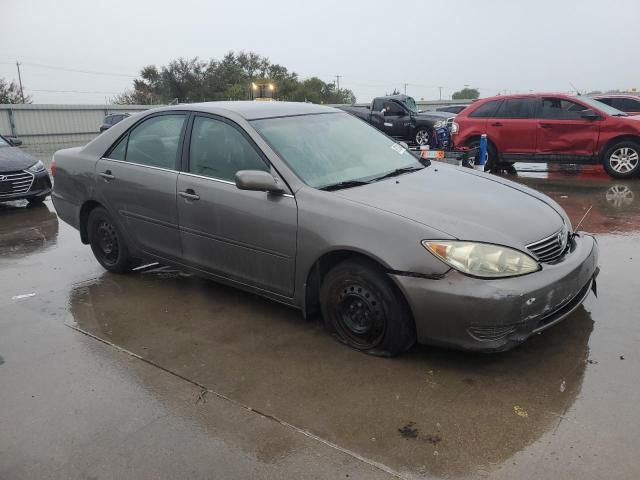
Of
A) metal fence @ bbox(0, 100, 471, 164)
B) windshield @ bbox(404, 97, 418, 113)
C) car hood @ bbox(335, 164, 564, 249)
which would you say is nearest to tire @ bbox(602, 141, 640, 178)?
car hood @ bbox(335, 164, 564, 249)

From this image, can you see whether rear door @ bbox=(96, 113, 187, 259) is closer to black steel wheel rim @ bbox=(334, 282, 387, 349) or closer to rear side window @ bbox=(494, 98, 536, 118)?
black steel wheel rim @ bbox=(334, 282, 387, 349)

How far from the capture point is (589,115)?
9711mm

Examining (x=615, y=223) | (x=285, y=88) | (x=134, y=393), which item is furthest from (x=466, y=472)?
(x=285, y=88)

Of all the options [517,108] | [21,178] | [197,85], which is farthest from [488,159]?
[197,85]

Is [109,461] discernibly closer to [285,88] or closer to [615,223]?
[615,223]

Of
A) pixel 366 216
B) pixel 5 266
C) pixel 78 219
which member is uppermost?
pixel 366 216

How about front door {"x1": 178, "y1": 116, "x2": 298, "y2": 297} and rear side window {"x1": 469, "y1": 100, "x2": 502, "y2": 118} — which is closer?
front door {"x1": 178, "y1": 116, "x2": 298, "y2": 297}

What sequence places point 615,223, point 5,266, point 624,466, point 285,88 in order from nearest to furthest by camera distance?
point 624,466 < point 5,266 < point 615,223 < point 285,88

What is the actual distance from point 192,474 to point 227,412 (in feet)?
1.62

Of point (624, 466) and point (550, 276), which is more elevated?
point (550, 276)

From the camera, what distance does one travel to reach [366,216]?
129 inches

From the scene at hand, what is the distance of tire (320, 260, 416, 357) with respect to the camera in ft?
10.6

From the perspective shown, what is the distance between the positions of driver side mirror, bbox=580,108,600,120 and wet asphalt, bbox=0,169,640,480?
19.8 feet

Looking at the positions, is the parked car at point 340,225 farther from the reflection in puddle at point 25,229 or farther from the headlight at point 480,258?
the reflection in puddle at point 25,229
